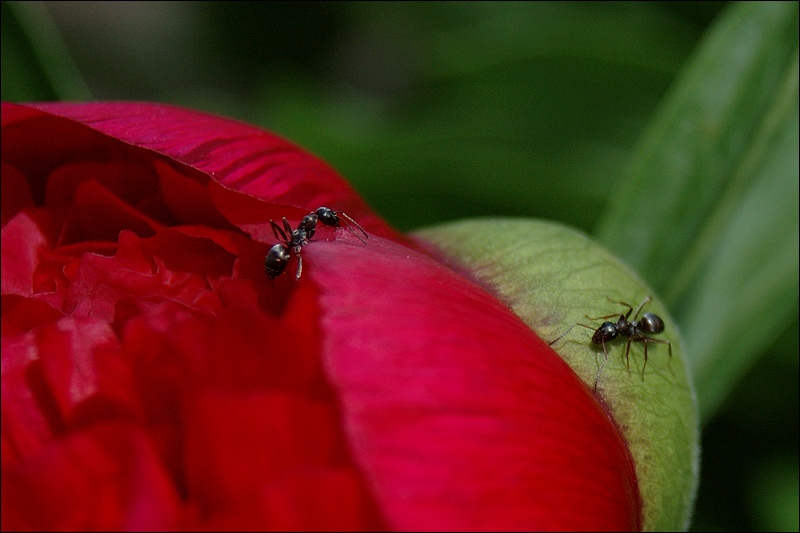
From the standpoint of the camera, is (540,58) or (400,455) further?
(540,58)

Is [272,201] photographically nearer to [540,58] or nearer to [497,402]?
[497,402]

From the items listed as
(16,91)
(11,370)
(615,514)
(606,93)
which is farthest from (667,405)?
(606,93)

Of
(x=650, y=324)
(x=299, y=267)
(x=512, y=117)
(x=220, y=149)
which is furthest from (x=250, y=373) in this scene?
(x=512, y=117)

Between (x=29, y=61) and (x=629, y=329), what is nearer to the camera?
(x=629, y=329)

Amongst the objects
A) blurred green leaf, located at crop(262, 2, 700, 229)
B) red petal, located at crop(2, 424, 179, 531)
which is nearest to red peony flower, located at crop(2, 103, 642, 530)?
red petal, located at crop(2, 424, 179, 531)

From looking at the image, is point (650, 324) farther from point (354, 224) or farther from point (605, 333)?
point (354, 224)

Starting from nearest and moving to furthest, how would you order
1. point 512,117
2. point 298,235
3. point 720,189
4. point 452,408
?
point 452,408
point 298,235
point 720,189
point 512,117
